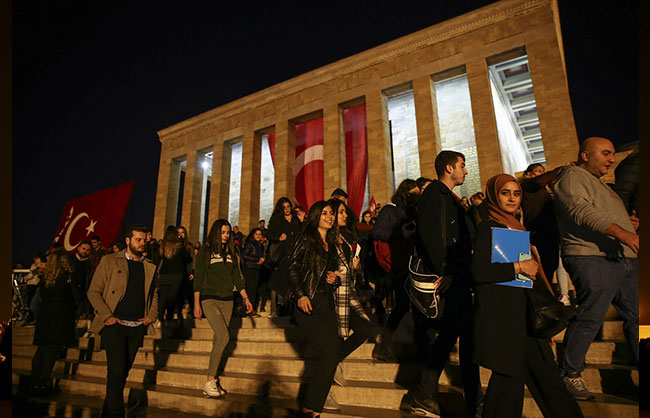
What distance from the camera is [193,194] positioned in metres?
23.4

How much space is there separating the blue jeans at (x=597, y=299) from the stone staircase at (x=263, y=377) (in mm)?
377

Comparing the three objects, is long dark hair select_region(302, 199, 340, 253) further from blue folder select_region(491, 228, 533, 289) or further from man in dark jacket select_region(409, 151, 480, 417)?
blue folder select_region(491, 228, 533, 289)

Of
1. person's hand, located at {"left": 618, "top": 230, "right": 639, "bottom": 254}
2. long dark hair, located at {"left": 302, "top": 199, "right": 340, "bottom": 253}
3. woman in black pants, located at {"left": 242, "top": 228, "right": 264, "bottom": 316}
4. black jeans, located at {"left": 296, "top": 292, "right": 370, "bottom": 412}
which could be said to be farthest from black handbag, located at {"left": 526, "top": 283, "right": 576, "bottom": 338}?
woman in black pants, located at {"left": 242, "top": 228, "right": 264, "bottom": 316}

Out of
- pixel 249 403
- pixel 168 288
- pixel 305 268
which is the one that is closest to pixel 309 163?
pixel 168 288

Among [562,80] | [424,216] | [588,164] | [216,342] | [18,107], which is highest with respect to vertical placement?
[562,80]

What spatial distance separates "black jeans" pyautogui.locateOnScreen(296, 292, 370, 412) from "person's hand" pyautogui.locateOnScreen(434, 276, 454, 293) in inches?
37.6

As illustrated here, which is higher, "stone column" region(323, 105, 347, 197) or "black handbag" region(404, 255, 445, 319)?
"stone column" region(323, 105, 347, 197)

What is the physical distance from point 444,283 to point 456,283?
150mm

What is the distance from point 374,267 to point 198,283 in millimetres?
2775

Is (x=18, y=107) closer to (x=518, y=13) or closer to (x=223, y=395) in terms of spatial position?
(x=223, y=395)

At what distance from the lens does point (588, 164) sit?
11.1 ft

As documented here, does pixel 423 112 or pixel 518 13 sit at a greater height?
pixel 518 13

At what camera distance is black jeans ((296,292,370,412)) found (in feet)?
9.90

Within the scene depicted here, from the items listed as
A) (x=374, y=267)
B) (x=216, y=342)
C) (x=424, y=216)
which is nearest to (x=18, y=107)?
(x=216, y=342)
